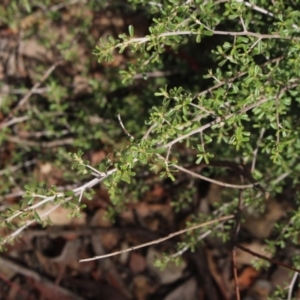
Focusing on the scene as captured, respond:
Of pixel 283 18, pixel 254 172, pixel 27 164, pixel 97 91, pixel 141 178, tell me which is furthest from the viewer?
pixel 27 164

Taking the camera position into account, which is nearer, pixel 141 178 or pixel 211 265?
pixel 141 178

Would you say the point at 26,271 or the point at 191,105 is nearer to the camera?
the point at 191,105

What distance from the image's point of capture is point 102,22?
3.07 m

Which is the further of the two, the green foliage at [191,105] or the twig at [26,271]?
the twig at [26,271]

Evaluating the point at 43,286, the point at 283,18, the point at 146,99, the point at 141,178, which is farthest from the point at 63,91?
the point at 283,18

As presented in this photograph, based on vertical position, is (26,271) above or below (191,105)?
below

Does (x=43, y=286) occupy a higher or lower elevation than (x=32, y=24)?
lower

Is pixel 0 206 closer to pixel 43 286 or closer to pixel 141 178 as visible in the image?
pixel 43 286

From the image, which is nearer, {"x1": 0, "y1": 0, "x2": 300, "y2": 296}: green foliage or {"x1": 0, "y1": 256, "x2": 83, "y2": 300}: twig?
{"x1": 0, "y1": 0, "x2": 300, "y2": 296}: green foliage

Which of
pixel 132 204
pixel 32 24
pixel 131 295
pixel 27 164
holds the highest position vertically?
pixel 32 24

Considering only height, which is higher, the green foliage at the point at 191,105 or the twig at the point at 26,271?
the green foliage at the point at 191,105

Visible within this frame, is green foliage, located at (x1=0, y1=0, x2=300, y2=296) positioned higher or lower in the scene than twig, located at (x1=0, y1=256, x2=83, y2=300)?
higher

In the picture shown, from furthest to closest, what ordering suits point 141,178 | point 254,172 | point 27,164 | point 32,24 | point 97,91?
1. point 32,24
2. point 27,164
3. point 97,91
4. point 141,178
5. point 254,172

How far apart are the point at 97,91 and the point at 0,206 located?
2.58 ft
